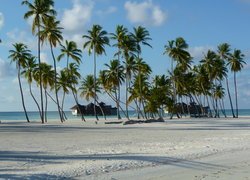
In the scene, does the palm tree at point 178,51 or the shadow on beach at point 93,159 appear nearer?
the shadow on beach at point 93,159

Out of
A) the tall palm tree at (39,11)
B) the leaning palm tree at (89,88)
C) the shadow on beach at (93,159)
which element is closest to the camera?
the shadow on beach at (93,159)

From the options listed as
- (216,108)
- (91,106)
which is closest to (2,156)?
(216,108)

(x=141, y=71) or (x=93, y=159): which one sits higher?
(x=141, y=71)

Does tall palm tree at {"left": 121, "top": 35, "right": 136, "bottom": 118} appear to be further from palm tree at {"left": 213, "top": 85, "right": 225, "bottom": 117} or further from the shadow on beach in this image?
the shadow on beach

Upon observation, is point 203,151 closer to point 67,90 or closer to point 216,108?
point 67,90

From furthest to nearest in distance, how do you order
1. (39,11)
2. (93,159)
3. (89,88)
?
(89,88), (39,11), (93,159)

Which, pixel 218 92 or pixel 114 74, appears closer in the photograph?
pixel 114 74

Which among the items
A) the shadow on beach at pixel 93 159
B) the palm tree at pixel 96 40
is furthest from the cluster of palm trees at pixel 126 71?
the shadow on beach at pixel 93 159

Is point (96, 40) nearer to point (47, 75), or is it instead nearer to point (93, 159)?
point (47, 75)

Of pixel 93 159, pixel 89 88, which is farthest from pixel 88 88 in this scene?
pixel 93 159

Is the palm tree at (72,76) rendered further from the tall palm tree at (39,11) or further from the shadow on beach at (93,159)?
the shadow on beach at (93,159)

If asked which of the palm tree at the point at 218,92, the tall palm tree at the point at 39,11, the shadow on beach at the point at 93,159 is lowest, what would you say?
the shadow on beach at the point at 93,159

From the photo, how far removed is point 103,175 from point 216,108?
85199mm

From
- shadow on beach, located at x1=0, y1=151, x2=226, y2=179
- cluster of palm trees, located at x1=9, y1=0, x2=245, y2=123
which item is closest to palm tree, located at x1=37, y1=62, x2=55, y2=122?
cluster of palm trees, located at x1=9, y1=0, x2=245, y2=123
